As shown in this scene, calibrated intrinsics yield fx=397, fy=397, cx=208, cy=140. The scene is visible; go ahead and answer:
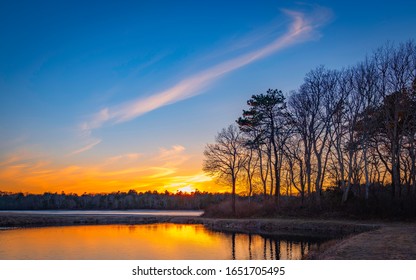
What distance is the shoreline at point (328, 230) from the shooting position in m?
14.8

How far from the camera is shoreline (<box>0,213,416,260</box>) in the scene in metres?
14.8

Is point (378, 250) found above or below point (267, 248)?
above

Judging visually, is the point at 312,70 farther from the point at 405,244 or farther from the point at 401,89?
the point at 405,244

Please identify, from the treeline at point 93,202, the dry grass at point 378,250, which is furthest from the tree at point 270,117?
the treeline at point 93,202

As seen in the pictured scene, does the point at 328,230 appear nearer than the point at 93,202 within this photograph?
Yes

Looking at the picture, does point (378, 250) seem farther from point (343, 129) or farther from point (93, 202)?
point (93, 202)

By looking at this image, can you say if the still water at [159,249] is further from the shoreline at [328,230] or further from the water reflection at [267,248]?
the shoreline at [328,230]

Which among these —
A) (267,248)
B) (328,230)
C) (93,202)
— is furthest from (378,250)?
(93,202)

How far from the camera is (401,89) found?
104ft

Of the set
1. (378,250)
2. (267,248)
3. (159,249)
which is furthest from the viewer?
(267,248)

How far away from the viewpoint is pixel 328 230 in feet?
99.3

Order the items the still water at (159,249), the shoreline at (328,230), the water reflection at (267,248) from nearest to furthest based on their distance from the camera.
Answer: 1. the shoreline at (328,230)
2. the still water at (159,249)
3. the water reflection at (267,248)
